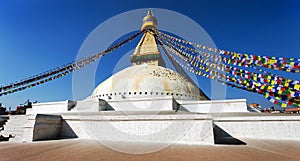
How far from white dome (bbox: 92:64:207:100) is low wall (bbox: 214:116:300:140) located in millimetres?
6771

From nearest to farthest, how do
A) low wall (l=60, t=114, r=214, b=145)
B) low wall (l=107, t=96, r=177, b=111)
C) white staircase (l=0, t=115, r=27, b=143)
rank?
1. low wall (l=60, t=114, r=214, b=145)
2. white staircase (l=0, t=115, r=27, b=143)
3. low wall (l=107, t=96, r=177, b=111)

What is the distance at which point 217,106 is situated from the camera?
42.0 ft

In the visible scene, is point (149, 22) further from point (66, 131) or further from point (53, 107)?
point (66, 131)

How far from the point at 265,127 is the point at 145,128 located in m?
5.22

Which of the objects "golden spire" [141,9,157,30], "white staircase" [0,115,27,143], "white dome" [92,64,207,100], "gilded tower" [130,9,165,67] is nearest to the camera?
"white staircase" [0,115,27,143]

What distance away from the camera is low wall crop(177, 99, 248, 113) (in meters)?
12.5

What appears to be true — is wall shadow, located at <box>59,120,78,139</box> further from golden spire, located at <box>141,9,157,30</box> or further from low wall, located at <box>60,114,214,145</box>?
golden spire, located at <box>141,9,157,30</box>

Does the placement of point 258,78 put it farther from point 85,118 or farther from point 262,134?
point 85,118

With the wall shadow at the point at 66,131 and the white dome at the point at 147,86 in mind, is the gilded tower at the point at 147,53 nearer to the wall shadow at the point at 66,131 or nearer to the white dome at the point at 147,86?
the white dome at the point at 147,86

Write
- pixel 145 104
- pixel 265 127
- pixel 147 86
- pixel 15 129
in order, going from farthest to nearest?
pixel 147 86
pixel 145 104
pixel 15 129
pixel 265 127

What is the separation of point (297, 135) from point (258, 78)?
275 cm

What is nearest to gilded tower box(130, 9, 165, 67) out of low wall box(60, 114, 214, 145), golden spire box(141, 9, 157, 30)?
golden spire box(141, 9, 157, 30)

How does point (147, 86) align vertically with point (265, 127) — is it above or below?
above

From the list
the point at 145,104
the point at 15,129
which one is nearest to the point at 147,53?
the point at 145,104
